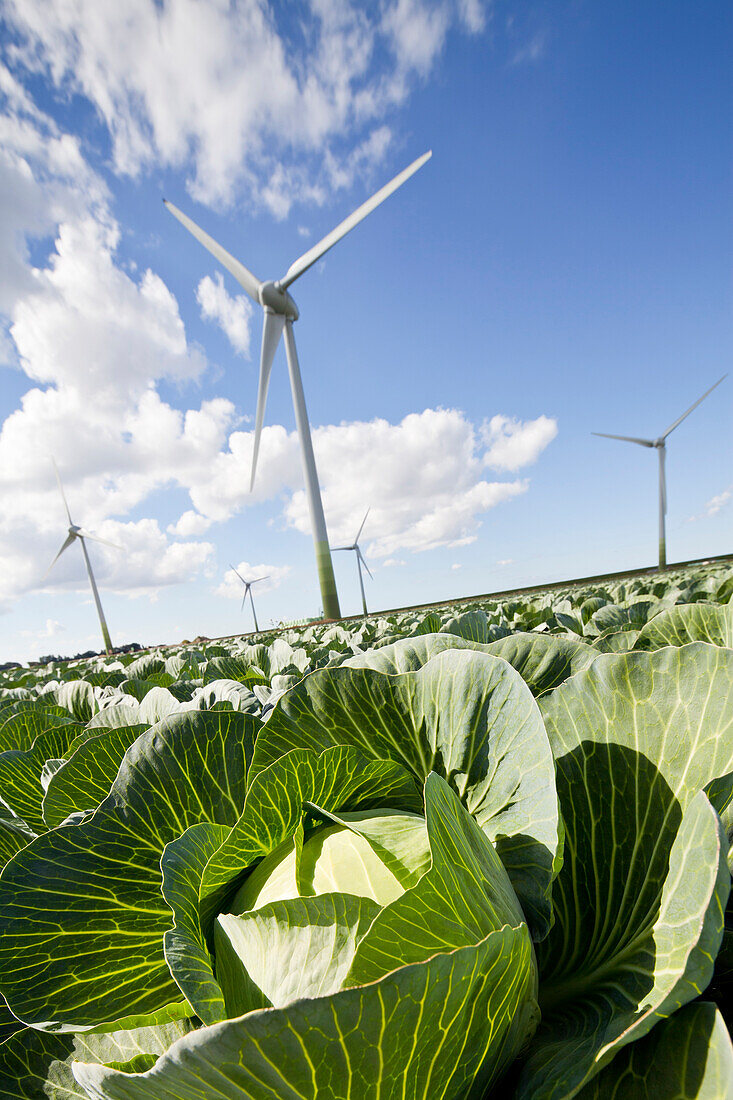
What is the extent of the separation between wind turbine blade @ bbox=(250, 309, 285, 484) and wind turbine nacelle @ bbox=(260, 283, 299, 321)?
25 centimetres

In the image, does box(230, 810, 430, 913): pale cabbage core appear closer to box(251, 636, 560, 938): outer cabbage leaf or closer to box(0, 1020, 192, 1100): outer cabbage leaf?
box(251, 636, 560, 938): outer cabbage leaf

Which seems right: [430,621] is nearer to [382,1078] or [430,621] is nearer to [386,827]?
[386,827]

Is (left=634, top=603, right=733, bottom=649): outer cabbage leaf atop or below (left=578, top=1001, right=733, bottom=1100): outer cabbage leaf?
atop

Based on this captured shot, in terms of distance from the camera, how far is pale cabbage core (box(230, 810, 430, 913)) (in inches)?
37.0

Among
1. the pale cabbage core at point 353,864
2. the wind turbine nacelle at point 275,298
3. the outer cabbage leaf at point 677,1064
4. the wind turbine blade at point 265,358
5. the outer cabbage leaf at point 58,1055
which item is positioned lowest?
the outer cabbage leaf at point 58,1055

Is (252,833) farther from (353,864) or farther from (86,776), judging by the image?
(86,776)

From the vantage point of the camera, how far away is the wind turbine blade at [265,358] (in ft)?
70.0

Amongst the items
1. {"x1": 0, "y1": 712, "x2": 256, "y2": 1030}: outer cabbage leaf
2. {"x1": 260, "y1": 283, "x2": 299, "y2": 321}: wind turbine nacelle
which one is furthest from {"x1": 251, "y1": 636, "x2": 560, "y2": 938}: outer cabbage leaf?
{"x1": 260, "y1": 283, "x2": 299, "y2": 321}: wind turbine nacelle

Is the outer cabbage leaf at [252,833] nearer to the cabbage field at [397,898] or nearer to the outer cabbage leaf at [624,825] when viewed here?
the cabbage field at [397,898]

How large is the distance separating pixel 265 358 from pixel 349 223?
558cm

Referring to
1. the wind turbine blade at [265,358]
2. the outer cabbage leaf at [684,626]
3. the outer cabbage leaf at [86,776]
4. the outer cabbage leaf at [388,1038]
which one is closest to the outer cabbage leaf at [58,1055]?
the outer cabbage leaf at [388,1038]

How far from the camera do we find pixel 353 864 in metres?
0.99

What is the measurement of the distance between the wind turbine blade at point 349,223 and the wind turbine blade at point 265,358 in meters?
1.83

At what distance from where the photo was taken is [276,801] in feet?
3.33
